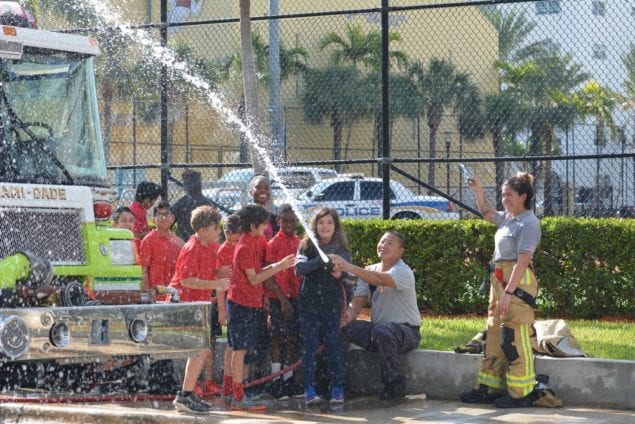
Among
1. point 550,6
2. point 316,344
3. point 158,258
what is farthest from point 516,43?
point 316,344

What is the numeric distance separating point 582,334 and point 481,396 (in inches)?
86.7

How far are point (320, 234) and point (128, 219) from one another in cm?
258

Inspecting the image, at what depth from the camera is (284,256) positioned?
9.97m

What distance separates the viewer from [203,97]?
33.2 m

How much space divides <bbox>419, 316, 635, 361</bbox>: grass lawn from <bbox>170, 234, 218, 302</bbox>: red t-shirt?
2121 mm

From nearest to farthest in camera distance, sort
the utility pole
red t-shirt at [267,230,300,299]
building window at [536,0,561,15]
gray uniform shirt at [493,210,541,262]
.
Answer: gray uniform shirt at [493,210,541,262] → red t-shirt at [267,230,300,299] → building window at [536,0,561,15] → the utility pole

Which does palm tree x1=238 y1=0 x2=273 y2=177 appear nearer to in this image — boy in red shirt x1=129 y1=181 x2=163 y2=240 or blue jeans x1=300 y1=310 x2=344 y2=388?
boy in red shirt x1=129 y1=181 x2=163 y2=240

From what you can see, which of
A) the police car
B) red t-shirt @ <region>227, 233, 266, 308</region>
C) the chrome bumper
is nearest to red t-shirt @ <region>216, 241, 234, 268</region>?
red t-shirt @ <region>227, 233, 266, 308</region>

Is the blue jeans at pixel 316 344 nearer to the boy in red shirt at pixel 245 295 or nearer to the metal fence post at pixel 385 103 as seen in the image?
the boy in red shirt at pixel 245 295

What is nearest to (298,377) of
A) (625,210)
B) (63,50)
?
(63,50)

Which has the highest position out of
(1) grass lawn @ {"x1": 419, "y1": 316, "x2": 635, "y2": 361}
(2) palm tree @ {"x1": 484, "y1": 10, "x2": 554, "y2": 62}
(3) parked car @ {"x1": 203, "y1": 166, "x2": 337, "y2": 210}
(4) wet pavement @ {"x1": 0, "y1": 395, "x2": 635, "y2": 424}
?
(2) palm tree @ {"x1": 484, "y1": 10, "x2": 554, "y2": 62}

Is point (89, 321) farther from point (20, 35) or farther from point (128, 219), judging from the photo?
point (128, 219)

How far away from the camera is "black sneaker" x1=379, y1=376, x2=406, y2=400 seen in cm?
969

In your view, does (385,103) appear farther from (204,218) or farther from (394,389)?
(394,389)
